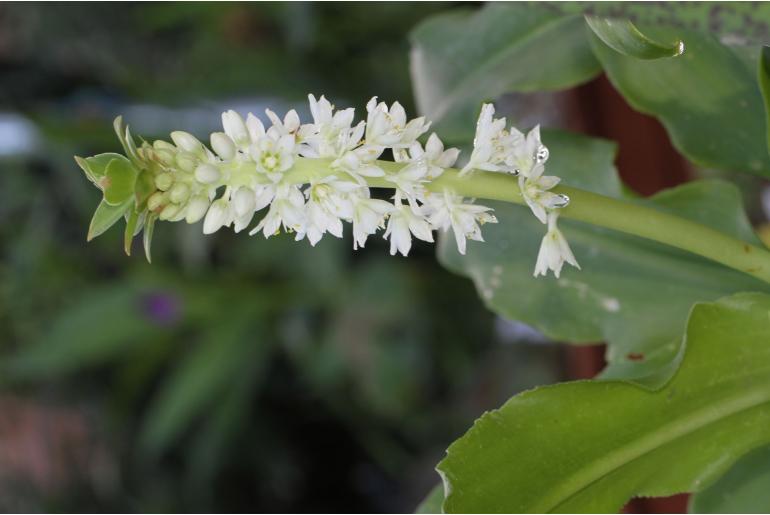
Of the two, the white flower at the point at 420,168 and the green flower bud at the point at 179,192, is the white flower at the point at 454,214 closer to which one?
the white flower at the point at 420,168

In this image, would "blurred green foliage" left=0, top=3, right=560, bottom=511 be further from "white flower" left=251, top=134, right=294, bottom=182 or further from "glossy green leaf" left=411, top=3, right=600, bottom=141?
"white flower" left=251, top=134, right=294, bottom=182

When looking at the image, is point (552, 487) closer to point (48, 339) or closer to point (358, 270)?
point (358, 270)

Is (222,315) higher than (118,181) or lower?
lower

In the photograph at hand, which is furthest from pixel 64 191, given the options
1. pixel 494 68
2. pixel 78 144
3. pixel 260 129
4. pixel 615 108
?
pixel 260 129

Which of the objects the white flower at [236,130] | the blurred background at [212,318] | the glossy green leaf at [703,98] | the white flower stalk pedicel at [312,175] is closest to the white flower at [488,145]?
the white flower stalk pedicel at [312,175]

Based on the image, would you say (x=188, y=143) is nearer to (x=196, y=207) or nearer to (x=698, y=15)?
(x=196, y=207)

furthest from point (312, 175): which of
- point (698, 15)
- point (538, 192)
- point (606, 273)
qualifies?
point (606, 273)
